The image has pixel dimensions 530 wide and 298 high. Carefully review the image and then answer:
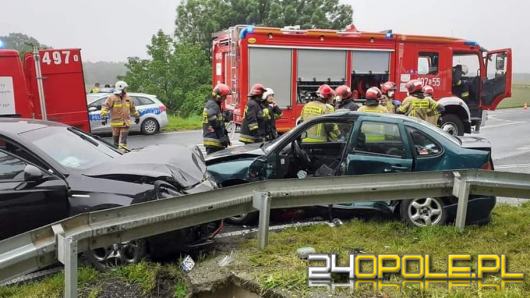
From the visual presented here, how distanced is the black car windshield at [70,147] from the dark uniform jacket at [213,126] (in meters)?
1.99

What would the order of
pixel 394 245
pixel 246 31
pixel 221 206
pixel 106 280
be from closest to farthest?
pixel 106 280 → pixel 221 206 → pixel 394 245 → pixel 246 31

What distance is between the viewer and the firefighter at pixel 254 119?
7285 millimetres

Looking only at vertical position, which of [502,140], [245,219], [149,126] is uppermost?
[245,219]

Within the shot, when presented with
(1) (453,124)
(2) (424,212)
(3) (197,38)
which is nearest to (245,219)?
(2) (424,212)

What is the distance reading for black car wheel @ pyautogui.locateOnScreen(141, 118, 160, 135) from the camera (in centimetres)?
1510

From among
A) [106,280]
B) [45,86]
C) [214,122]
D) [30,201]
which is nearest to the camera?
[106,280]

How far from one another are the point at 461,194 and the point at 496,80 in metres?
9.52

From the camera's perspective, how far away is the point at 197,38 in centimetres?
3759

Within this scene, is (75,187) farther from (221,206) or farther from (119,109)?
(119,109)

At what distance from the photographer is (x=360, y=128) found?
212 inches

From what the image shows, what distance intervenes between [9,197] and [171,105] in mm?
21585

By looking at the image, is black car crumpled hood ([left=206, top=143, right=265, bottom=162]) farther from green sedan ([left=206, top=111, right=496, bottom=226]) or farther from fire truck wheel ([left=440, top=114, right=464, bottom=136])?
fire truck wheel ([left=440, top=114, right=464, bottom=136])

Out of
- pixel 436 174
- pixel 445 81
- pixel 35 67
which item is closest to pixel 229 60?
pixel 35 67

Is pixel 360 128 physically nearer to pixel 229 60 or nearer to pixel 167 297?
pixel 167 297
